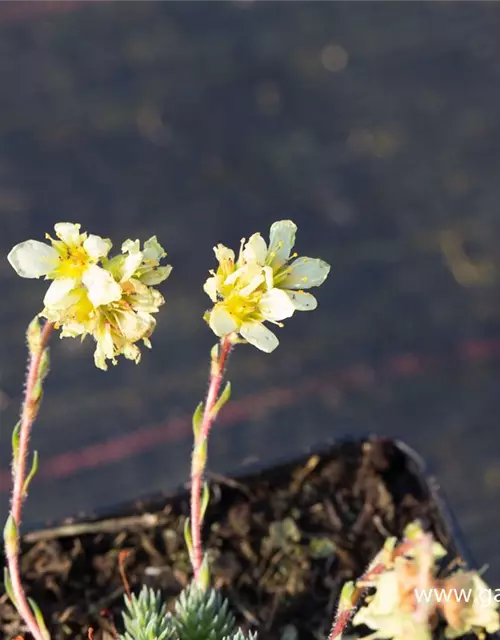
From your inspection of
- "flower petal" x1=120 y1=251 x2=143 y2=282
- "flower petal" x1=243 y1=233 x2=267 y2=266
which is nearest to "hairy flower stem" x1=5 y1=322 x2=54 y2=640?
"flower petal" x1=120 y1=251 x2=143 y2=282

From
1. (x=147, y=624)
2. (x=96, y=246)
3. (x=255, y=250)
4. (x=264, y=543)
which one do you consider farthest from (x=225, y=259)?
(x=264, y=543)

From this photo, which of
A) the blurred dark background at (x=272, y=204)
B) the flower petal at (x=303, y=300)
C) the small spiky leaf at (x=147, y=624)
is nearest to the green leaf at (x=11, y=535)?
the small spiky leaf at (x=147, y=624)

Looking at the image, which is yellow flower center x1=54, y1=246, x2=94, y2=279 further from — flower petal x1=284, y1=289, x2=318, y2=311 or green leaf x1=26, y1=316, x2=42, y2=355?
flower petal x1=284, y1=289, x2=318, y2=311

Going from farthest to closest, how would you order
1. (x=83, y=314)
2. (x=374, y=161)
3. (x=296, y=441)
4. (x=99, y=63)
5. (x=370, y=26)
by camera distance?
1. (x=370, y=26)
2. (x=99, y=63)
3. (x=374, y=161)
4. (x=296, y=441)
5. (x=83, y=314)

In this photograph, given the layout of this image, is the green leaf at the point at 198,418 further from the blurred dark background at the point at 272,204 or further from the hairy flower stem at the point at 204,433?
the blurred dark background at the point at 272,204

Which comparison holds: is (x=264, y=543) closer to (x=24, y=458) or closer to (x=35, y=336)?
(x=24, y=458)

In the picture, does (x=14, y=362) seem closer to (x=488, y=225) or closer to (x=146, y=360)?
(x=146, y=360)

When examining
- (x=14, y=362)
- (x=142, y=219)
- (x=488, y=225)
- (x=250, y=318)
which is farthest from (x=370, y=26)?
(x=250, y=318)
